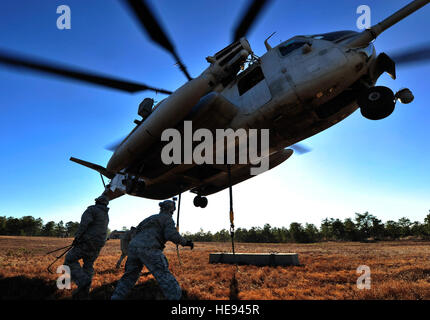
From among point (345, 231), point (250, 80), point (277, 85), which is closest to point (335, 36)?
point (277, 85)

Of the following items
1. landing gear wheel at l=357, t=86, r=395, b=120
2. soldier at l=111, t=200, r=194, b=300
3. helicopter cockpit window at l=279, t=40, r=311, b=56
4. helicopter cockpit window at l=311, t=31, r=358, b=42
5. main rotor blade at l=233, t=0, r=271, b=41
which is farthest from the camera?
helicopter cockpit window at l=279, t=40, r=311, b=56

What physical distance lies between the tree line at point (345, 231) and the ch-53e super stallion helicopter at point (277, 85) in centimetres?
6084

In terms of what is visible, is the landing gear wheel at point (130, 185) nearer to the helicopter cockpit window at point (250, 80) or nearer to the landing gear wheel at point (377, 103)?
the helicopter cockpit window at point (250, 80)

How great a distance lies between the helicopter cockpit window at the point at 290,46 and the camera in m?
5.52

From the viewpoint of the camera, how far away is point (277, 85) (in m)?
5.50

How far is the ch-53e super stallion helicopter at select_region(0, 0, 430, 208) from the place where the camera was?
15.2 ft

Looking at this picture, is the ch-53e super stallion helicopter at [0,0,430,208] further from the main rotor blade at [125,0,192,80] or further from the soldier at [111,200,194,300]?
the soldier at [111,200,194,300]

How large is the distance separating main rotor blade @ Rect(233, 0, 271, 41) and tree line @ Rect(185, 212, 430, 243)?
206 ft

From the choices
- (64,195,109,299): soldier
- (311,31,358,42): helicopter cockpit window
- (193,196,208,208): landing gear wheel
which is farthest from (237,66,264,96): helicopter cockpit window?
(193,196,208,208): landing gear wheel

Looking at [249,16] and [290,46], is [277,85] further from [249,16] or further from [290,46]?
[249,16]

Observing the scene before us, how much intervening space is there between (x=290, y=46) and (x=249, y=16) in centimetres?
214

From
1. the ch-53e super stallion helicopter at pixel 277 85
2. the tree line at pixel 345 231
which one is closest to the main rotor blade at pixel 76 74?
the ch-53e super stallion helicopter at pixel 277 85

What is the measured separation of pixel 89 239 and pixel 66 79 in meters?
3.65

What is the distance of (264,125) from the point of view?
19.9ft
